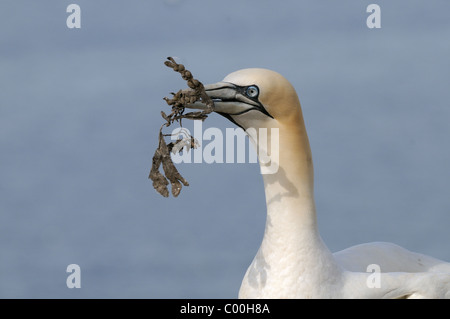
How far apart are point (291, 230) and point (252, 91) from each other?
839mm

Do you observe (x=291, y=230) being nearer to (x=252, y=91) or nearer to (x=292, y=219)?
(x=292, y=219)

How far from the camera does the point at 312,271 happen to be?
7.89 meters

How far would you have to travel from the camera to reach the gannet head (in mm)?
7711

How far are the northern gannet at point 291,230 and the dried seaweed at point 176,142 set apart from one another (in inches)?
11.2

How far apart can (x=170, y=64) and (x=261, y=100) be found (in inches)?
28.3

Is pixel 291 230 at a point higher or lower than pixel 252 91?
lower

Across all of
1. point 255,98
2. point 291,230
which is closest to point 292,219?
point 291,230

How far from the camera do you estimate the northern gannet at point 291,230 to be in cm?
777

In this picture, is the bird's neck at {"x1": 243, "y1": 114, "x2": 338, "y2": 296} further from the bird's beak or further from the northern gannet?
the bird's beak

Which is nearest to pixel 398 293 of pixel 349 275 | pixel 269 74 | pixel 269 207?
pixel 349 275

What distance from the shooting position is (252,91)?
771cm

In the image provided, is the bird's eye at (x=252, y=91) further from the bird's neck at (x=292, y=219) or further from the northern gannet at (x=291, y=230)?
the bird's neck at (x=292, y=219)

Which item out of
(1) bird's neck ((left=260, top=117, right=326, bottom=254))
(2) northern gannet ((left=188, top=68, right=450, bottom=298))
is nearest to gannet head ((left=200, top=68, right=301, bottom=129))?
(2) northern gannet ((left=188, top=68, right=450, bottom=298))

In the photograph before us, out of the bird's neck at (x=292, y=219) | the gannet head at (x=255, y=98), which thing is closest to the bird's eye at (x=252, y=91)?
the gannet head at (x=255, y=98)
